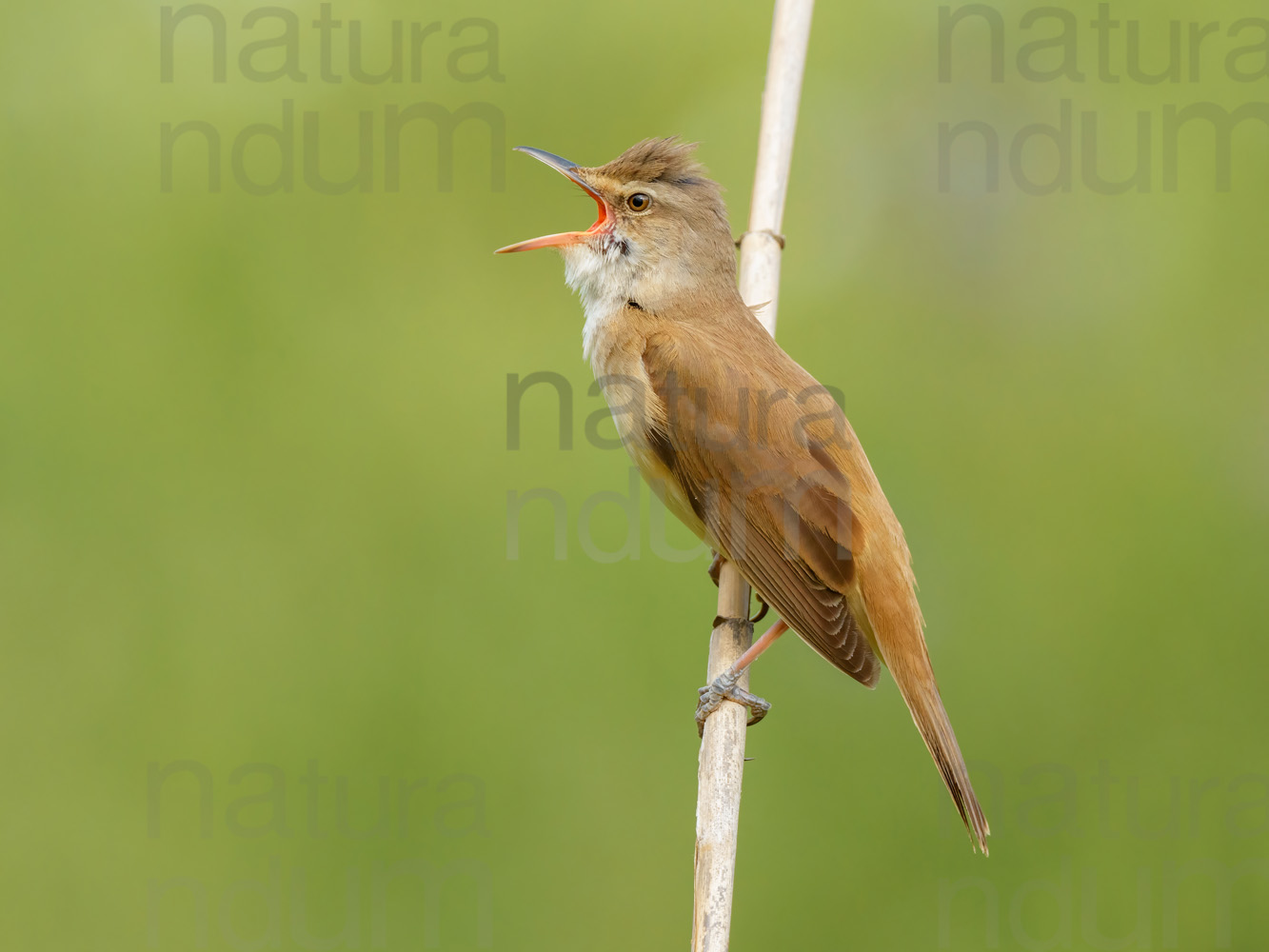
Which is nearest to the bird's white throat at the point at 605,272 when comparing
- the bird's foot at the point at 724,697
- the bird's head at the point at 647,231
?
the bird's head at the point at 647,231

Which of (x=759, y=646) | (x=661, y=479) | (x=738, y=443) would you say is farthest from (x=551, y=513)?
(x=759, y=646)

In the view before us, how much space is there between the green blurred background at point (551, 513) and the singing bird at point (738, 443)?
1390 millimetres

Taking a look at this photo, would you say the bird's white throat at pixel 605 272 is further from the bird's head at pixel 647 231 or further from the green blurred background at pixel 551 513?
the green blurred background at pixel 551 513

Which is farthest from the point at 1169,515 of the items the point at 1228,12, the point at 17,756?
the point at 17,756

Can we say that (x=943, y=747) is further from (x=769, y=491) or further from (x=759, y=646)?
(x=769, y=491)

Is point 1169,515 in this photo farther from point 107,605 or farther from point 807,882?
point 107,605

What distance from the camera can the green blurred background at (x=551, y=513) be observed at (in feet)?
15.1

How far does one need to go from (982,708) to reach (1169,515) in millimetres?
1423

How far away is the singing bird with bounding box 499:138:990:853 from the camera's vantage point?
3.50 meters

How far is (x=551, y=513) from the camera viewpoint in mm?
5340

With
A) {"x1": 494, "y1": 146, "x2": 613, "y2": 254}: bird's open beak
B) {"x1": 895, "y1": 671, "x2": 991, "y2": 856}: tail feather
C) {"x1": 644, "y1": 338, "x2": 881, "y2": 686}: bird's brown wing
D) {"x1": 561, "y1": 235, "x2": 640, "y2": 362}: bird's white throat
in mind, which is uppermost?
{"x1": 494, "y1": 146, "x2": 613, "y2": 254}: bird's open beak

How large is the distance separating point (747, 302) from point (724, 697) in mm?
1485

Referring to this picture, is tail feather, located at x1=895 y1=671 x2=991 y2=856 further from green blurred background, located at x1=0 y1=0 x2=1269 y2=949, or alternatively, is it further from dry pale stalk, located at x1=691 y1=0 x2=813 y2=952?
green blurred background, located at x1=0 y1=0 x2=1269 y2=949

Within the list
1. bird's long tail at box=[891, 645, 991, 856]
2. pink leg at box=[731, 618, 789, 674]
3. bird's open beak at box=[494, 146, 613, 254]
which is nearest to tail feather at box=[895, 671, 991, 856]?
bird's long tail at box=[891, 645, 991, 856]
